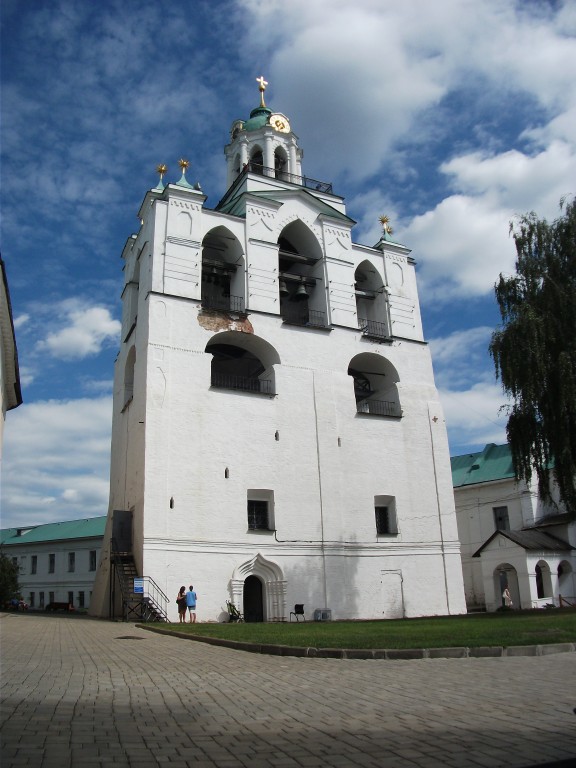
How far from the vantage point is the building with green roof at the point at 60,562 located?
176 feet

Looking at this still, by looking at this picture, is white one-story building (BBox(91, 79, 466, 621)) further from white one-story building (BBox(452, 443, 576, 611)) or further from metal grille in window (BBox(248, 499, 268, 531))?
white one-story building (BBox(452, 443, 576, 611))

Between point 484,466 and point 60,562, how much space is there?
36.0m

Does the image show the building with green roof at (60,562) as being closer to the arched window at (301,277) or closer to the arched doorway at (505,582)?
the arched window at (301,277)

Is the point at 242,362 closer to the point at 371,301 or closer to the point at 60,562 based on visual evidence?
the point at 371,301

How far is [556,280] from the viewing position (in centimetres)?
2261

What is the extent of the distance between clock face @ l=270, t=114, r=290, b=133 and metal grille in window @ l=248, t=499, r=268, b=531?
21.2 m

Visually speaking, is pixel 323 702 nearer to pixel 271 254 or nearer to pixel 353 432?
pixel 353 432

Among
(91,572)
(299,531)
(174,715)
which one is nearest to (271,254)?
(299,531)

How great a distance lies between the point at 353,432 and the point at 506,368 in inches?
330

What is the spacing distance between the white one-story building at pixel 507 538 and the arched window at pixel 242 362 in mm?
11712

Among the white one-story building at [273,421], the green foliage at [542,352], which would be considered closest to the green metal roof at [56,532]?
the white one-story building at [273,421]

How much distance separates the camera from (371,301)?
33.7 m

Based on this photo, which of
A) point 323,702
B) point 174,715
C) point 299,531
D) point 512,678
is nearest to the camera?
point 174,715

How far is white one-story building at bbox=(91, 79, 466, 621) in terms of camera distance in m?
24.2
